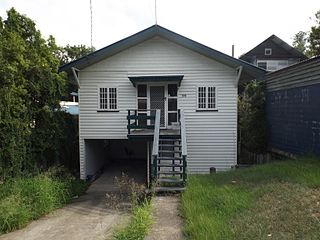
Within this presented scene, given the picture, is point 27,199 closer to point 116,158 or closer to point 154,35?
point 154,35

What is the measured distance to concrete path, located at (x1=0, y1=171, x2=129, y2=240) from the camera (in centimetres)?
787

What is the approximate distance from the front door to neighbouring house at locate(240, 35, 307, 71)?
2511 centimetres

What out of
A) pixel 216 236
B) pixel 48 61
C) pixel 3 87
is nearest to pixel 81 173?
pixel 48 61

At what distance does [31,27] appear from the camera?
13859 mm

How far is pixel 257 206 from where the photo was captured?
20.6ft

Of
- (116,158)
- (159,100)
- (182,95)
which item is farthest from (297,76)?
(116,158)

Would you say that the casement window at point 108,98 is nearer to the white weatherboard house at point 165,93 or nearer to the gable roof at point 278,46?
the white weatherboard house at point 165,93

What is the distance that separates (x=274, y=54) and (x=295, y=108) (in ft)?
92.1

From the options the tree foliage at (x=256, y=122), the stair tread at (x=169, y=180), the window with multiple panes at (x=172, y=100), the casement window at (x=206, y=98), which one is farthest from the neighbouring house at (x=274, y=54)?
the stair tread at (x=169, y=180)

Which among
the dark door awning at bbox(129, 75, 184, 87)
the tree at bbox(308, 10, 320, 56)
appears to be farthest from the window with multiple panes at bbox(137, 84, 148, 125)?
the tree at bbox(308, 10, 320, 56)

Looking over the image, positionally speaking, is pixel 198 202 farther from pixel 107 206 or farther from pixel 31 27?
pixel 31 27

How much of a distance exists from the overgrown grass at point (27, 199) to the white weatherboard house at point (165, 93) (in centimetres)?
438

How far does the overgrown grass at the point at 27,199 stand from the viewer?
8.74 meters

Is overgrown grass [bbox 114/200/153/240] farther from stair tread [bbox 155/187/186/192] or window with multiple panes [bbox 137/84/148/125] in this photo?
window with multiple panes [bbox 137/84/148/125]
